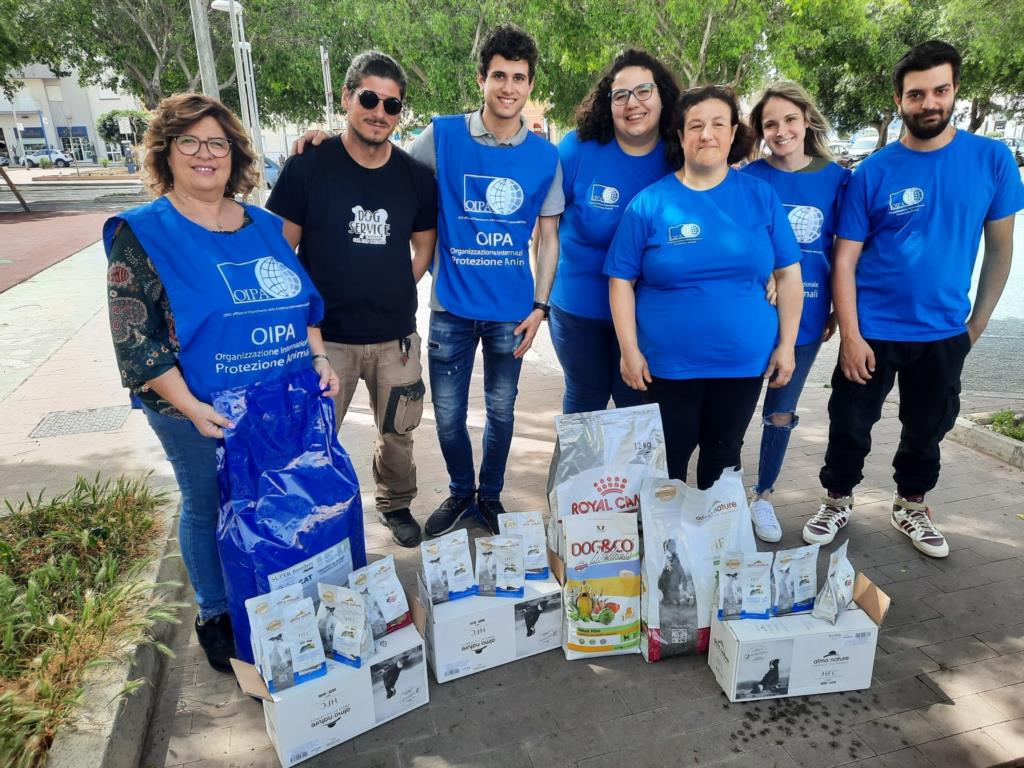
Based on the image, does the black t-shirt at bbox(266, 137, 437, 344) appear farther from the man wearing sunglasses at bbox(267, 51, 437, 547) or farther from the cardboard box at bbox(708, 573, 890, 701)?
the cardboard box at bbox(708, 573, 890, 701)

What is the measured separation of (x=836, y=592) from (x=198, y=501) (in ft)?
7.05

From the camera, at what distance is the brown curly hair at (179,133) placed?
2.15 meters

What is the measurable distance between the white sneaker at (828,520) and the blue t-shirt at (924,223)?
0.90 meters

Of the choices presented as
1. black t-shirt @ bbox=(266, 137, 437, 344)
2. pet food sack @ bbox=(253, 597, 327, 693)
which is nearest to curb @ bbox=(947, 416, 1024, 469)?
black t-shirt @ bbox=(266, 137, 437, 344)

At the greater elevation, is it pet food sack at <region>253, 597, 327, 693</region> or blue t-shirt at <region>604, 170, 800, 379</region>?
blue t-shirt at <region>604, 170, 800, 379</region>

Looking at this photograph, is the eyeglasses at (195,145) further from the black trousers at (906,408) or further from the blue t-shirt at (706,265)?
the black trousers at (906,408)

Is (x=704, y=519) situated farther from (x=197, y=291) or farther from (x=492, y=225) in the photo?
(x=197, y=291)

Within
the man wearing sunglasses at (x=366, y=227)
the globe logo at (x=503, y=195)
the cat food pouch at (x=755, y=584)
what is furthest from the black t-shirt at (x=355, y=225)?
the cat food pouch at (x=755, y=584)

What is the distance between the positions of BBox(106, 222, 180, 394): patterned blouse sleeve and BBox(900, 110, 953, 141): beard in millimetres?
2802

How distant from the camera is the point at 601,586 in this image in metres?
2.48

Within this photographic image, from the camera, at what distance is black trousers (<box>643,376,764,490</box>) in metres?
2.81

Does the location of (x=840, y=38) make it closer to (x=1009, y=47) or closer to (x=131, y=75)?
(x=1009, y=47)

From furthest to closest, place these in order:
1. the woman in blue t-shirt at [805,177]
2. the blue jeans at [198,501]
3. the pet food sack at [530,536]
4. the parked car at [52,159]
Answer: the parked car at [52,159], the woman in blue t-shirt at [805,177], the pet food sack at [530,536], the blue jeans at [198,501]

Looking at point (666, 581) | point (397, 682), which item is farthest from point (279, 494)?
point (666, 581)
